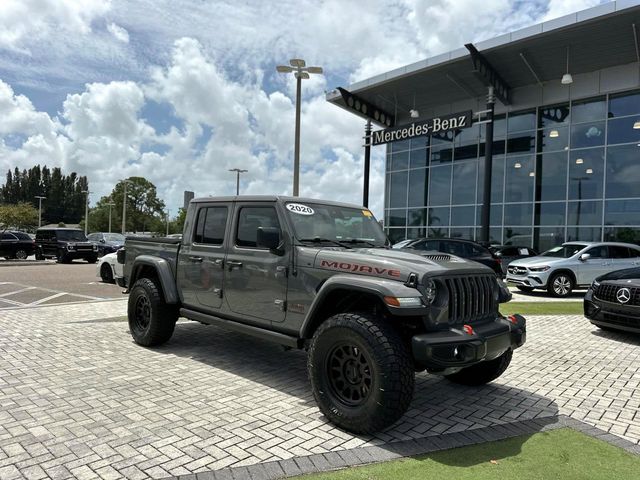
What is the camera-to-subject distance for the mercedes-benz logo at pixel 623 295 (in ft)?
23.6

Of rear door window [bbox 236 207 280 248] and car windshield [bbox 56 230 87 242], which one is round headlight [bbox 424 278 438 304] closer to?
rear door window [bbox 236 207 280 248]

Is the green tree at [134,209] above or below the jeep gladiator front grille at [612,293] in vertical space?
above

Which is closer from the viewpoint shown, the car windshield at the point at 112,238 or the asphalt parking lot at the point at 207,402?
the asphalt parking lot at the point at 207,402

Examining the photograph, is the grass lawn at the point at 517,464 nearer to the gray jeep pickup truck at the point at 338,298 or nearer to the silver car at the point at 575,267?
the gray jeep pickup truck at the point at 338,298

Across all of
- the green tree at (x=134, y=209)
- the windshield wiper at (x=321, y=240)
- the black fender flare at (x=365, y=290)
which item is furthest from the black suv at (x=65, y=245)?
the green tree at (x=134, y=209)

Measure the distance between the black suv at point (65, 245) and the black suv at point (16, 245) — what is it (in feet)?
2.77

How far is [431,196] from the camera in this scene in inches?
1043

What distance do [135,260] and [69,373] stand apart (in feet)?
5.88

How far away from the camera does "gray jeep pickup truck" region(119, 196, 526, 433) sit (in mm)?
3475

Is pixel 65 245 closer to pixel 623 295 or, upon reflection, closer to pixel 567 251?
pixel 567 251

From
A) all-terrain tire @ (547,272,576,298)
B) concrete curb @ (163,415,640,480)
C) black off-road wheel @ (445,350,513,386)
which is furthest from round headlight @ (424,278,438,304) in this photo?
all-terrain tire @ (547,272,576,298)

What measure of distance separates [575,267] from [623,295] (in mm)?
6381

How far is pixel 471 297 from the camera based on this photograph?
3977 millimetres

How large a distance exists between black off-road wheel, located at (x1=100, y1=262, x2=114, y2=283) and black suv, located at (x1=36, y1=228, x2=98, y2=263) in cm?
999
